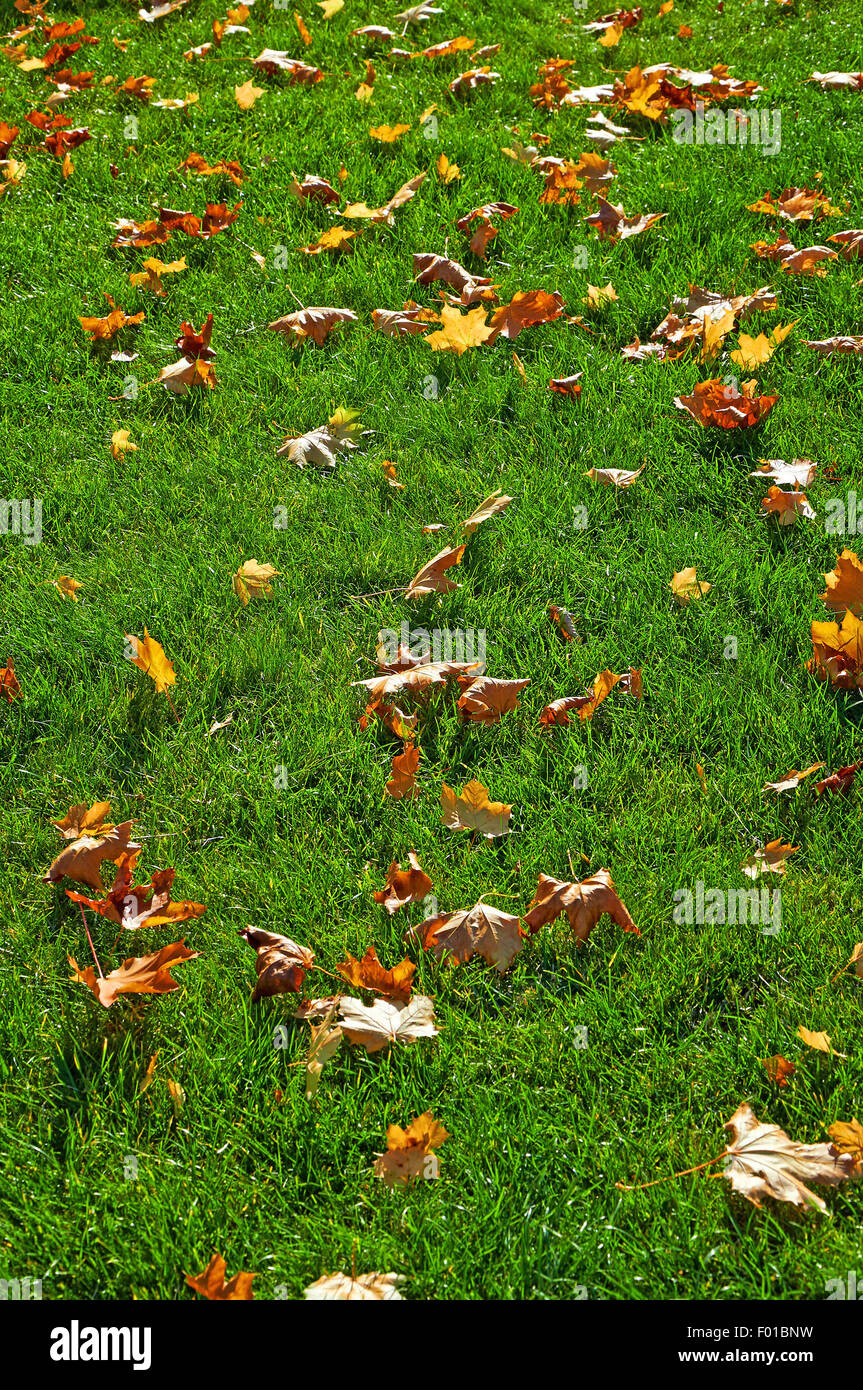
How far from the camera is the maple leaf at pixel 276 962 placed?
87.6 inches

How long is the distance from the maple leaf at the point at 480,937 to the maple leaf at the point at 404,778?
1.34 feet

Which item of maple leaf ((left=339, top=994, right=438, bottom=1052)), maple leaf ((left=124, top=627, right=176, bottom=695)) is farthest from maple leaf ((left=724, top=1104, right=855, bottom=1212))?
maple leaf ((left=124, top=627, right=176, bottom=695))

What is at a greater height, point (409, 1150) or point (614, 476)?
point (614, 476)

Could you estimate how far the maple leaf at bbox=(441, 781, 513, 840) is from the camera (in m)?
2.51

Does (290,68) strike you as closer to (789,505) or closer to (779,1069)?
(789,505)

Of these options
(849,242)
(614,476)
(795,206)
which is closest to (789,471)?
(614,476)

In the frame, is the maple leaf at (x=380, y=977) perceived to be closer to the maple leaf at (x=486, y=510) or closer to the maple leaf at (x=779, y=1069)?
the maple leaf at (x=779, y=1069)

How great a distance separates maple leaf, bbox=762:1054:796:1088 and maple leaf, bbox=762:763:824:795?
68 centimetres

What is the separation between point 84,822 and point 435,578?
115 cm

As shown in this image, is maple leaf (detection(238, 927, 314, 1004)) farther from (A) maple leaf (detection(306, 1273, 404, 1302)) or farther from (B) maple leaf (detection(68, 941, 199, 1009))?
(A) maple leaf (detection(306, 1273, 404, 1302))

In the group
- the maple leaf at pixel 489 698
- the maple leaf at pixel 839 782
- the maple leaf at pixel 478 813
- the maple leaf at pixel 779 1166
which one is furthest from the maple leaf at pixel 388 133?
the maple leaf at pixel 779 1166

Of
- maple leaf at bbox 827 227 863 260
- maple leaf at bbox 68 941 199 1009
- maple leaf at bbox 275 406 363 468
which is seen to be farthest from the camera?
maple leaf at bbox 827 227 863 260

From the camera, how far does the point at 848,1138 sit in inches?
75.6
